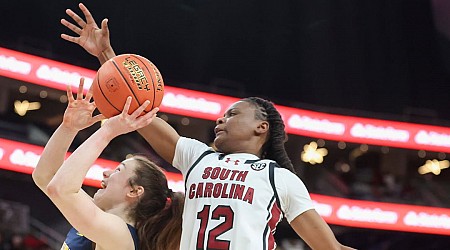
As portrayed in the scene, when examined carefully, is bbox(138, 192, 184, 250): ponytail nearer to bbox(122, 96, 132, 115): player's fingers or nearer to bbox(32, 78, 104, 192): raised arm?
bbox(32, 78, 104, 192): raised arm

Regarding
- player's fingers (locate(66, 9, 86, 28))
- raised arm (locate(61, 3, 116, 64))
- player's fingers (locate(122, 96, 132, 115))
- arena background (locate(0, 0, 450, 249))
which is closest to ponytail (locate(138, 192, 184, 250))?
player's fingers (locate(122, 96, 132, 115))

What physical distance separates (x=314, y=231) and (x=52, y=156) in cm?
143

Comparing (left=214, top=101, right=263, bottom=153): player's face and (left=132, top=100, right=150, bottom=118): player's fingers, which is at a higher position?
(left=214, top=101, right=263, bottom=153): player's face

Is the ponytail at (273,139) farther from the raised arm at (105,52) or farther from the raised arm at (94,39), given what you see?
the raised arm at (94,39)

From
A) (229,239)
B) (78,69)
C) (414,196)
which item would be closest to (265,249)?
(229,239)

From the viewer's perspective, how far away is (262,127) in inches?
161

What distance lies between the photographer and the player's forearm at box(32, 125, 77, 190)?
3328mm

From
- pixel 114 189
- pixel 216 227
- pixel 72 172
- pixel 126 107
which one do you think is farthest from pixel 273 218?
pixel 72 172

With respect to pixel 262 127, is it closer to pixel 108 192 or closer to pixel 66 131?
pixel 108 192

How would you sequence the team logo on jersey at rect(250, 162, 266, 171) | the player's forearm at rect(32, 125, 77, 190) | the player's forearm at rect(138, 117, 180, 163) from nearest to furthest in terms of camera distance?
the player's forearm at rect(32, 125, 77, 190) → the team logo on jersey at rect(250, 162, 266, 171) → the player's forearm at rect(138, 117, 180, 163)

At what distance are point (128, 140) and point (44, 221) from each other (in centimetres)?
287

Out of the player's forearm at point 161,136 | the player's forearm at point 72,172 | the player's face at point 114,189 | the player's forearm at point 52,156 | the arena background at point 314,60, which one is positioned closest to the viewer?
the player's forearm at point 72,172

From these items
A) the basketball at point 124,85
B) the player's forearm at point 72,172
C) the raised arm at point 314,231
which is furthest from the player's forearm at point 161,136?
the player's forearm at point 72,172

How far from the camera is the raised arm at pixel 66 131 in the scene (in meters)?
3.11
